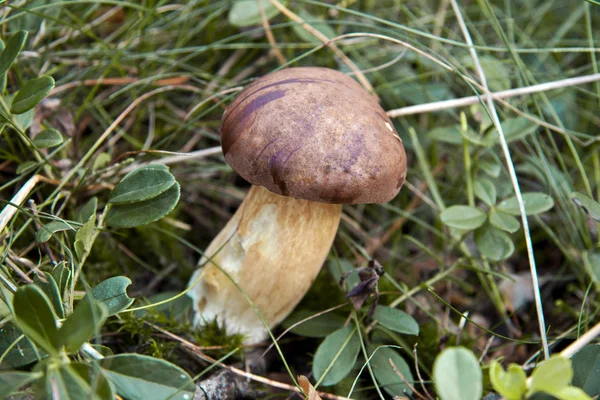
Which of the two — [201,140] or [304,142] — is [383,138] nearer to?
[304,142]

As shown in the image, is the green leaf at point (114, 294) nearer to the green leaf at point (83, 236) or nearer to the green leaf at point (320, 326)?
the green leaf at point (83, 236)

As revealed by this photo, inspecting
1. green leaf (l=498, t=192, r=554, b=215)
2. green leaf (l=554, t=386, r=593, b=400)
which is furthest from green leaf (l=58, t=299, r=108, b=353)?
green leaf (l=498, t=192, r=554, b=215)

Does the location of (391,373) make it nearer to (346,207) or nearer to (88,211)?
(346,207)

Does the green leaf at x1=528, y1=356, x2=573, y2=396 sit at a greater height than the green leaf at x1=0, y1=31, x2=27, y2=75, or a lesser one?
lesser

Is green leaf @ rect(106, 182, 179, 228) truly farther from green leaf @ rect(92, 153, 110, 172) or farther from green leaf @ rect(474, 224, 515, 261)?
green leaf @ rect(474, 224, 515, 261)

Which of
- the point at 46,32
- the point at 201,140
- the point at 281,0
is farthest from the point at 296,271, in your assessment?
the point at 46,32

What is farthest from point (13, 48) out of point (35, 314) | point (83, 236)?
point (35, 314)
